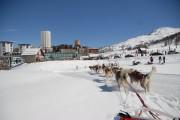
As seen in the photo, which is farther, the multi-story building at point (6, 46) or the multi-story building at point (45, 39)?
the multi-story building at point (6, 46)

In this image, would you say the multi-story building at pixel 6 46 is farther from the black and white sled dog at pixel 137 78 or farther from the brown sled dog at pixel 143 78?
the black and white sled dog at pixel 137 78

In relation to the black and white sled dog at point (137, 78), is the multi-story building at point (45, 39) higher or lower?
higher

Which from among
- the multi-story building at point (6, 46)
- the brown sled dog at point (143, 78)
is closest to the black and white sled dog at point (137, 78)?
the brown sled dog at point (143, 78)

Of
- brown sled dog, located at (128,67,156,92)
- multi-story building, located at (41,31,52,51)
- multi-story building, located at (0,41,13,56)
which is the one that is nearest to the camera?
brown sled dog, located at (128,67,156,92)

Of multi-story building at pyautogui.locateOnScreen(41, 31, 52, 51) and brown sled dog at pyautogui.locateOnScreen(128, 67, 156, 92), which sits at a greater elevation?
multi-story building at pyautogui.locateOnScreen(41, 31, 52, 51)

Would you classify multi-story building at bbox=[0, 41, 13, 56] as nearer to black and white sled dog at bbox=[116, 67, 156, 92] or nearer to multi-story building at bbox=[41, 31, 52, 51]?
multi-story building at bbox=[41, 31, 52, 51]

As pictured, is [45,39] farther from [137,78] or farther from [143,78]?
[143,78]

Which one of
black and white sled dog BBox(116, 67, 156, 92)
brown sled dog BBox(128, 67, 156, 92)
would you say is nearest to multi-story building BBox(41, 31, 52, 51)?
brown sled dog BBox(128, 67, 156, 92)

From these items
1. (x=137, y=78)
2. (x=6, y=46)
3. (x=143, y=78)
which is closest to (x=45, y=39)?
(x=6, y=46)

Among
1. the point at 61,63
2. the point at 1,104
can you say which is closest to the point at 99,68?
the point at 1,104

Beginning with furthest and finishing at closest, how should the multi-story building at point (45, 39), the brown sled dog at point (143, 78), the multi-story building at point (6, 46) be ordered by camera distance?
1. the multi-story building at point (6, 46)
2. the multi-story building at point (45, 39)
3. the brown sled dog at point (143, 78)

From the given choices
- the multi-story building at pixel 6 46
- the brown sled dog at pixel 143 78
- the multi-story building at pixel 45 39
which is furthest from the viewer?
the multi-story building at pixel 6 46

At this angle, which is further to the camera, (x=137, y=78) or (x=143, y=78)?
(x=137, y=78)

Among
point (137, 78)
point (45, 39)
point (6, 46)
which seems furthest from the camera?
point (6, 46)
